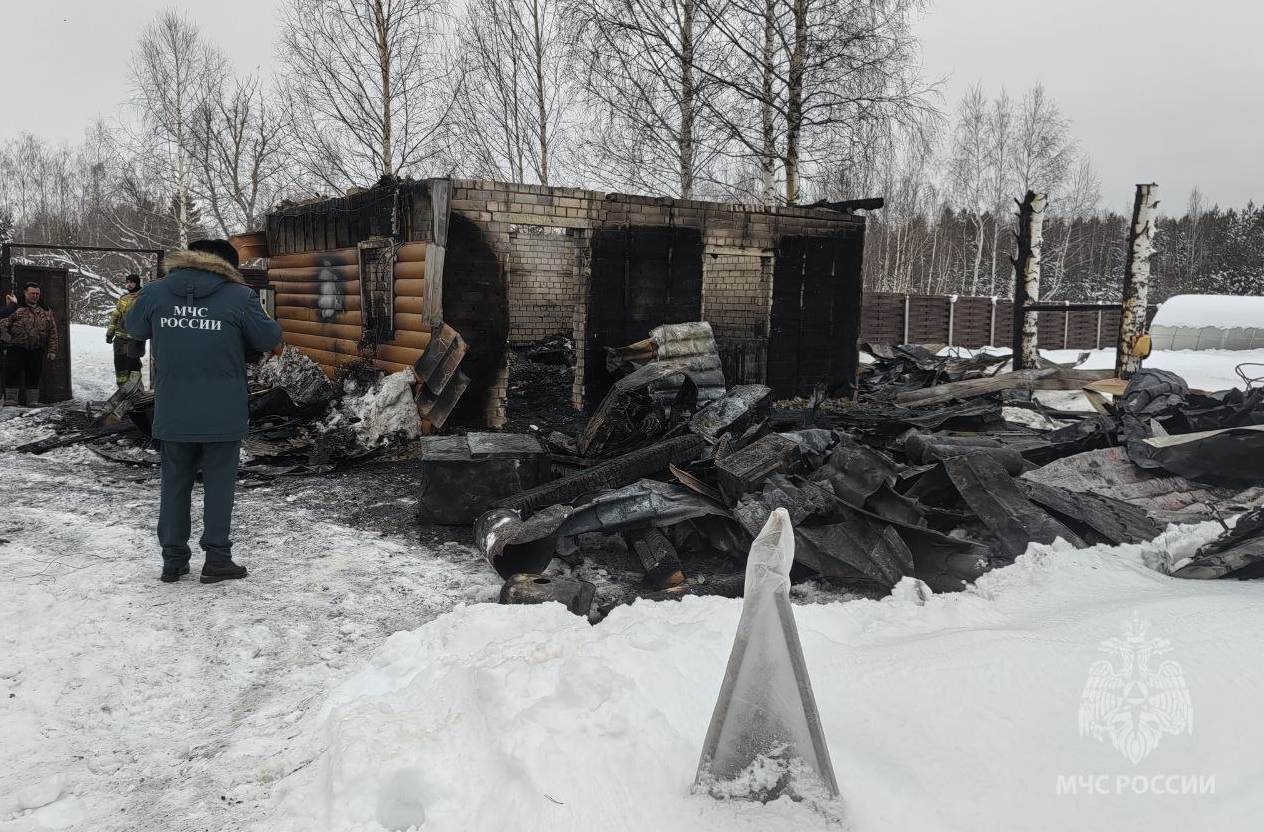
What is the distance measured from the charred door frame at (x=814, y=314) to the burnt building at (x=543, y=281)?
22 millimetres

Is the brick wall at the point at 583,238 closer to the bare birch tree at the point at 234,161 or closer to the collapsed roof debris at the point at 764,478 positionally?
the collapsed roof debris at the point at 764,478

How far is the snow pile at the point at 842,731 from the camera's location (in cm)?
181

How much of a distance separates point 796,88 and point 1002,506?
10712mm

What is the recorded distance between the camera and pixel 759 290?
1030 cm

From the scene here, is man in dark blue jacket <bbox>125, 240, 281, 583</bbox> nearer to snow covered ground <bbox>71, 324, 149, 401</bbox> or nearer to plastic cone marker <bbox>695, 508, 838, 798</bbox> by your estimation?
plastic cone marker <bbox>695, 508, 838, 798</bbox>

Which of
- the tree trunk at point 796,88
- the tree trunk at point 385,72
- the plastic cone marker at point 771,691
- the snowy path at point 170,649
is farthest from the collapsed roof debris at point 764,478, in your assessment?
the tree trunk at point 385,72

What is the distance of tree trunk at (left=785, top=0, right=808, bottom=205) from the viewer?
42.8ft

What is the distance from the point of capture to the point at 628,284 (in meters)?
9.09

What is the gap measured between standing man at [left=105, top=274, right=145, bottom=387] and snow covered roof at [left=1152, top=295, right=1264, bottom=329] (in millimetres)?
29557

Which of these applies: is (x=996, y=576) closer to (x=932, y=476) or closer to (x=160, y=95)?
(x=932, y=476)

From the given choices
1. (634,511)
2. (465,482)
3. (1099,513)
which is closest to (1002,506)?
(1099,513)

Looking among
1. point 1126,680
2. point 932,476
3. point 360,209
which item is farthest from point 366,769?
point 360,209

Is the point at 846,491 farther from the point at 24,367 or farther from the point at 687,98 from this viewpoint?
the point at 687,98

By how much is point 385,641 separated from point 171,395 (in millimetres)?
1766
